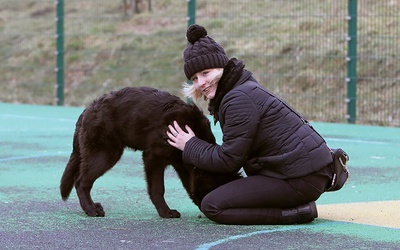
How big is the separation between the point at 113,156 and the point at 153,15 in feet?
45.1

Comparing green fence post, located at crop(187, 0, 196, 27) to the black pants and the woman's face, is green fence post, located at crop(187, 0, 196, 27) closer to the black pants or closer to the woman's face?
the woman's face

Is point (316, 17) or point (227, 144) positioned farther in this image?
point (316, 17)

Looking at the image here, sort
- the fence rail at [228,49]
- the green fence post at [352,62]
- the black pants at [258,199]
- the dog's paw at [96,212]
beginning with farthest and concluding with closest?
the fence rail at [228,49]
the green fence post at [352,62]
the dog's paw at [96,212]
the black pants at [258,199]

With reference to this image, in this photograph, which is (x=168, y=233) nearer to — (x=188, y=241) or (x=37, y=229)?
(x=188, y=241)

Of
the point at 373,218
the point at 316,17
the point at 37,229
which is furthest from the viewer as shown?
the point at 316,17

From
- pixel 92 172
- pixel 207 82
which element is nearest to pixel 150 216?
pixel 92 172

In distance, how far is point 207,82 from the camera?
666cm

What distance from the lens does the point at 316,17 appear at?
16.1 m

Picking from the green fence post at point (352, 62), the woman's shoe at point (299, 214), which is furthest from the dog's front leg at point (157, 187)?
the green fence post at point (352, 62)

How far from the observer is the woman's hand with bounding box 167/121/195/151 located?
21.9 ft

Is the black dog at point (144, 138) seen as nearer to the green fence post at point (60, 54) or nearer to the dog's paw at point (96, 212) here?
the dog's paw at point (96, 212)

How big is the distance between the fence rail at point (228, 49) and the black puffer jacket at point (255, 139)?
28.5 feet

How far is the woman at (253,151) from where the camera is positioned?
656cm

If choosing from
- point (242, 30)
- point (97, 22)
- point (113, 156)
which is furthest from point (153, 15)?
point (113, 156)
